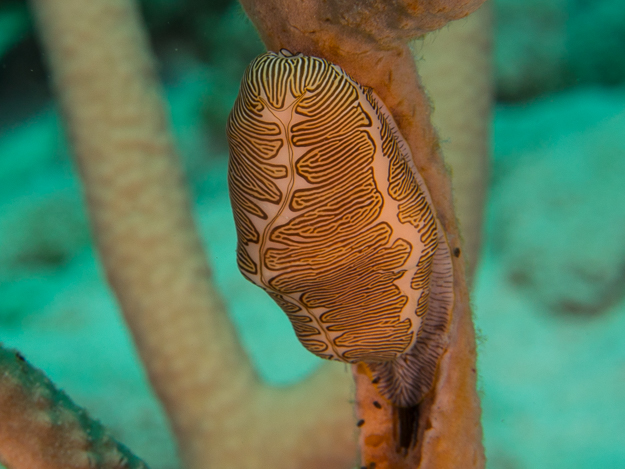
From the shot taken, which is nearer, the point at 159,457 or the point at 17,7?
the point at 159,457

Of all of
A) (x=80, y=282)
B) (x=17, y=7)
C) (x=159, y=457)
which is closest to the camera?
(x=159, y=457)

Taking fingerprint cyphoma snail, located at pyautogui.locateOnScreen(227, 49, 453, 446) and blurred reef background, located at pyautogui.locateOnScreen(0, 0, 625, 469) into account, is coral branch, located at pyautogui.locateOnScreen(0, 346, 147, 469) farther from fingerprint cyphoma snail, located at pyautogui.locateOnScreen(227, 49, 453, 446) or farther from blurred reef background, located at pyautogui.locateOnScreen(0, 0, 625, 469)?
blurred reef background, located at pyautogui.locateOnScreen(0, 0, 625, 469)

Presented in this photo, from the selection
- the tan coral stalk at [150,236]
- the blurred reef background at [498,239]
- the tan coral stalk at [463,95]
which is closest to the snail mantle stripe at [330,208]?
the blurred reef background at [498,239]

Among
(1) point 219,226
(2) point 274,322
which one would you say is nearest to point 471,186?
(2) point 274,322

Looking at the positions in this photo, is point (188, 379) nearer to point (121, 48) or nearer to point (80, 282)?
point (121, 48)

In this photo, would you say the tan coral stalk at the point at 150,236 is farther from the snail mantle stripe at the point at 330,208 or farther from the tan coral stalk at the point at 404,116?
the snail mantle stripe at the point at 330,208
